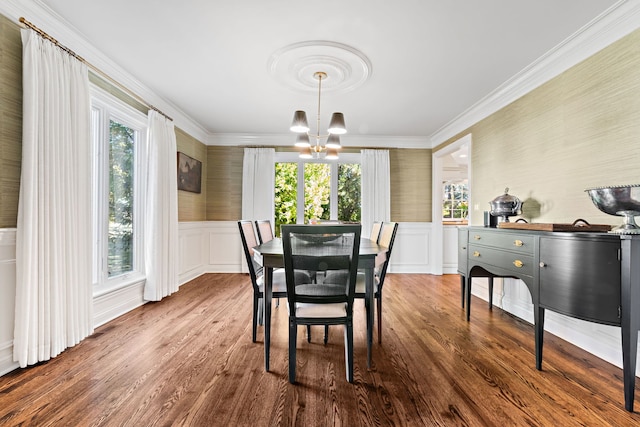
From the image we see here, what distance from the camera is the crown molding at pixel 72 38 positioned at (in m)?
2.07

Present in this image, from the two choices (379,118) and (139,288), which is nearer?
(139,288)

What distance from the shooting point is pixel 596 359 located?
2.23 meters

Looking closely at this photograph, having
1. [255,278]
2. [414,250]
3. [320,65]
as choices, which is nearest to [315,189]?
[414,250]

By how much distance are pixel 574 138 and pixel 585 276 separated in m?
1.36

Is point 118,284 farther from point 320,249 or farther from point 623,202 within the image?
point 623,202

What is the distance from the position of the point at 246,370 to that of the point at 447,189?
20.6 ft

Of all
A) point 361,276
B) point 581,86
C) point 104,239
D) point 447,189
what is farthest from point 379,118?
point 104,239

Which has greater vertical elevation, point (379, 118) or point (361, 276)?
point (379, 118)

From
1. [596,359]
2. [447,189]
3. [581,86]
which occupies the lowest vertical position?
[596,359]

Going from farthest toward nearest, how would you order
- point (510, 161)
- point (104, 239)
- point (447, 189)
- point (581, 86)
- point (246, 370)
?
point (447, 189) → point (510, 161) → point (104, 239) → point (581, 86) → point (246, 370)

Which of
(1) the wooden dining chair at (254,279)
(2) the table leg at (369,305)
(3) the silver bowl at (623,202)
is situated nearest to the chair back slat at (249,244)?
(1) the wooden dining chair at (254,279)

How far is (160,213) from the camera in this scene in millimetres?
3729

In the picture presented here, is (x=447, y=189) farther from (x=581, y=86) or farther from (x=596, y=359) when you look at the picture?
(x=596, y=359)

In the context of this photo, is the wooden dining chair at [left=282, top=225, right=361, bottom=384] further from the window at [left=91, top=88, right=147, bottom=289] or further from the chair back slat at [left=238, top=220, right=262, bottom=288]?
the window at [left=91, top=88, right=147, bottom=289]
